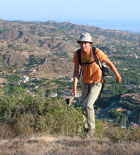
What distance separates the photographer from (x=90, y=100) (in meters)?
3.67

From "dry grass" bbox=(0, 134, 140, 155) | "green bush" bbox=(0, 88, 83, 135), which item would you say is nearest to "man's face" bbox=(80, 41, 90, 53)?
"dry grass" bbox=(0, 134, 140, 155)

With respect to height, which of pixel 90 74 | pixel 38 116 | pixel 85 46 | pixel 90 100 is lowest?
pixel 38 116

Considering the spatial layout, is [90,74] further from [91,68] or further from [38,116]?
[38,116]

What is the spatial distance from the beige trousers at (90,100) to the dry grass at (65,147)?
0.29 metres

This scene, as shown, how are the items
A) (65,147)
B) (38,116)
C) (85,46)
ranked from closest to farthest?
1. (65,147)
2. (85,46)
3. (38,116)

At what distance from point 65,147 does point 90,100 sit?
2.38 feet

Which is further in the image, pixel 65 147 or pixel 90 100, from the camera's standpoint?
pixel 90 100

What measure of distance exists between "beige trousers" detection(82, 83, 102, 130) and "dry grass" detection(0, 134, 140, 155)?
29 centimetres

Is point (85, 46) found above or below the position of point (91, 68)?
above

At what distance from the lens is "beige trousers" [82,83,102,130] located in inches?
145

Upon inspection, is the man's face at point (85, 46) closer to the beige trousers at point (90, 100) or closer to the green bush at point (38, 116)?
the beige trousers at point (90, 100)

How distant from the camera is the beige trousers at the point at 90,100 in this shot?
3682 millimetres

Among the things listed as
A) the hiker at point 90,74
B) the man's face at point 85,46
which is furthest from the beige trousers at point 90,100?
the man's face at point 85,46

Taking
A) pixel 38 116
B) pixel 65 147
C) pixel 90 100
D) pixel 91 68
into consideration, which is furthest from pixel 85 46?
pixel 38 116
